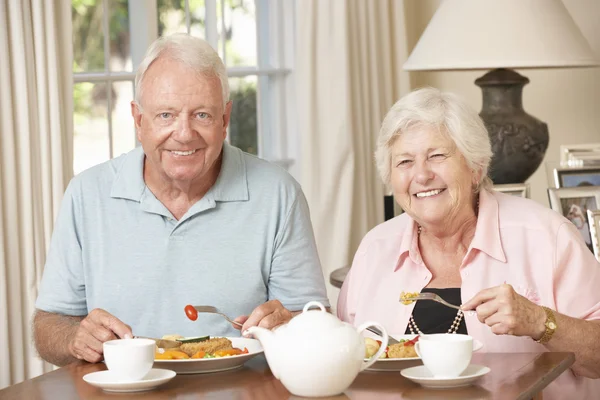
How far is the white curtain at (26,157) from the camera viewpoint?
317cm

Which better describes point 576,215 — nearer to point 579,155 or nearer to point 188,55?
point 579,155

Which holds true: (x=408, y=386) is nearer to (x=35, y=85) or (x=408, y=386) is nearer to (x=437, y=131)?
(x=437, y=131)

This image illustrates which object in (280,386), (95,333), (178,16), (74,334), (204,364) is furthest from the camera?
(178,16)

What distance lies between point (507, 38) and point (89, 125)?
155 centimetres

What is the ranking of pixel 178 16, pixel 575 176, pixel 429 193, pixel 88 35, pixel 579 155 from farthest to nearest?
1. pixel 178 16
2. pixel 88 35
3. pixel 579 155
4. pixel 575 176
5. pixel 429 193

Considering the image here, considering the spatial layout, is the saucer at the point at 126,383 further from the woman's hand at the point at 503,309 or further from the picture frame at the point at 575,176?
the picture frame at the point at 575,176

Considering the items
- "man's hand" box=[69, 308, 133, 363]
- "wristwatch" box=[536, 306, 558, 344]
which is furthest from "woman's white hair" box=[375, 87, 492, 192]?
"man's hand" box=[69, 308, 133, 363]

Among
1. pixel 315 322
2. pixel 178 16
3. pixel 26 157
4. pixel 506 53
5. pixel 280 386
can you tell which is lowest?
pixel 280 386

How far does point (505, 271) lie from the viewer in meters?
2.31

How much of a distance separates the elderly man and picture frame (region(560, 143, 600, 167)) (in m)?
1.49

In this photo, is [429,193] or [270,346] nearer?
[270,346]

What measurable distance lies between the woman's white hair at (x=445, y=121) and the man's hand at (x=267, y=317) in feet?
1.80

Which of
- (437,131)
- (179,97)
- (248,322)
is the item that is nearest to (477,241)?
(437,131)

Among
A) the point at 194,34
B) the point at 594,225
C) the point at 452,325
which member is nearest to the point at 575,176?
the point at 594,225
